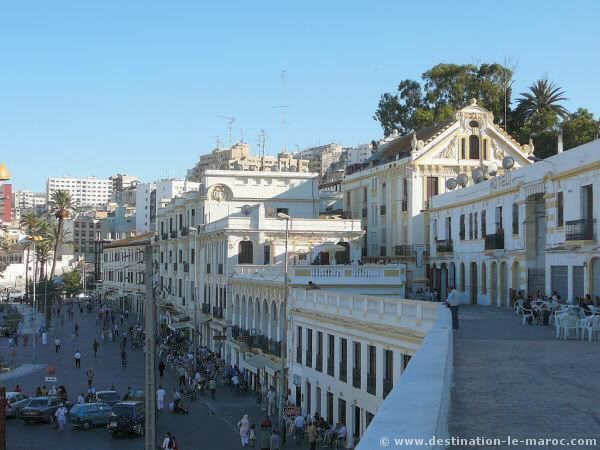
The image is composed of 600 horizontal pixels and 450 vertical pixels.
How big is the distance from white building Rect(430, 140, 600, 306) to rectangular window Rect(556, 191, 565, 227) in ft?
0.12

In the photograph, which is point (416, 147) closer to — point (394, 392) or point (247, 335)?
point (247, 335)

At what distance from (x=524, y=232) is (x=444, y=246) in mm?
11211

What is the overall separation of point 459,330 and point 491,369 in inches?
299

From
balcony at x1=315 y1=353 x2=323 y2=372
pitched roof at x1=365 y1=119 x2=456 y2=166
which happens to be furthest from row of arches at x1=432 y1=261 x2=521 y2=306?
pitched roof at x1=365 y1=119 x2=456 y2=166

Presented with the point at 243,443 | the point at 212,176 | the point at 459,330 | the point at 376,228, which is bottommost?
the point at 243,443

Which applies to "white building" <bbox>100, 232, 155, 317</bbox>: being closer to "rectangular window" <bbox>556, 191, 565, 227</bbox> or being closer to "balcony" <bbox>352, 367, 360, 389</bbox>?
"balcony" <bbox>352, 367, 360, 389</bbox>

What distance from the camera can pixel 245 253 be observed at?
50.8 m

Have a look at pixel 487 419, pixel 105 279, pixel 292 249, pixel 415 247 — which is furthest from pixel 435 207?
pixel 105 279

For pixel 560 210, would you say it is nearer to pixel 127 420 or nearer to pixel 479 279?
pixel 479 279

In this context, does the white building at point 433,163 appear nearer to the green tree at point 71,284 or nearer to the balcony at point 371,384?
the balcony at point 371,384

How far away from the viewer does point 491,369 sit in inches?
528

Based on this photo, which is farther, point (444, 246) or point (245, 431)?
point (444, 246)

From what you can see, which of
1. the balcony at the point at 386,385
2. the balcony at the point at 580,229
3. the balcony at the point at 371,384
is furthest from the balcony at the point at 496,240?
the balcony at the point at 386,385

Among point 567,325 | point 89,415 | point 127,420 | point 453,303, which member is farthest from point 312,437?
point 567,325
